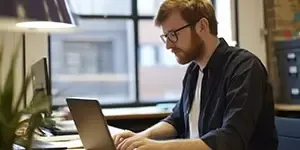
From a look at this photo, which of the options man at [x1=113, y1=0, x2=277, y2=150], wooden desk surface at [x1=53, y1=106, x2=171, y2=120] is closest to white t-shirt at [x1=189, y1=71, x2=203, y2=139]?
man at [x1=113, y1=0, x2=277, y2=150]

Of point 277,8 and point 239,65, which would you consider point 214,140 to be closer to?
point 239,65

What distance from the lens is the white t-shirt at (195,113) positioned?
6.81 ft

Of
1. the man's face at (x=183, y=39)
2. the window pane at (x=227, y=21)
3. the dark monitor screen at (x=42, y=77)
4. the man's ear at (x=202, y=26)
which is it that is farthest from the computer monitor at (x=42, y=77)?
the window pane at (x=227, y=21)

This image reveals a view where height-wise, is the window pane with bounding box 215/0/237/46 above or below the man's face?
above

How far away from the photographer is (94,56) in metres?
4.38

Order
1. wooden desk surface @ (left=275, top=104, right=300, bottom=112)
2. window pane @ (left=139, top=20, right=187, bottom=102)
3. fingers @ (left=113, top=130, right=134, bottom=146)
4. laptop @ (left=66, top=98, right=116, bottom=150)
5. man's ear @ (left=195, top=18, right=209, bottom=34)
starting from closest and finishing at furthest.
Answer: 1. laptop @ (left=66, top=98, right=116, bottom=150)
2. fingers @ (left=113, top=130, right=134, bottom=146)
3. man's ear @ (left=195, top=18, right=209, bottom=34)
4. wooden desk surface @ (left=275, top=104, right=300, bottom=112)
5. window pane @ (left=139, top=20, right=187, bottom=102)

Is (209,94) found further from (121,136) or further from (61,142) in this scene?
(61,142)

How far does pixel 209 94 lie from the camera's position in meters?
1.96

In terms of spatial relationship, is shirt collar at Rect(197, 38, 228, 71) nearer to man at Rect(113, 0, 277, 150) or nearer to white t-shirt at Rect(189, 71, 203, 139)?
man at Rect(113, 0, 277, 150)

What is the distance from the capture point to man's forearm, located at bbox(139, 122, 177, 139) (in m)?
2.18

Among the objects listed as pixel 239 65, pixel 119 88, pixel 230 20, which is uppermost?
pixel 230 20

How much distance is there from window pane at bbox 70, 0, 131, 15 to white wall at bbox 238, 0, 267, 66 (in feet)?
3.35

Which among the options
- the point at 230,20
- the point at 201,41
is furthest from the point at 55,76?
the point at 201,41

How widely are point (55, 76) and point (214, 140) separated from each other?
109 inches
